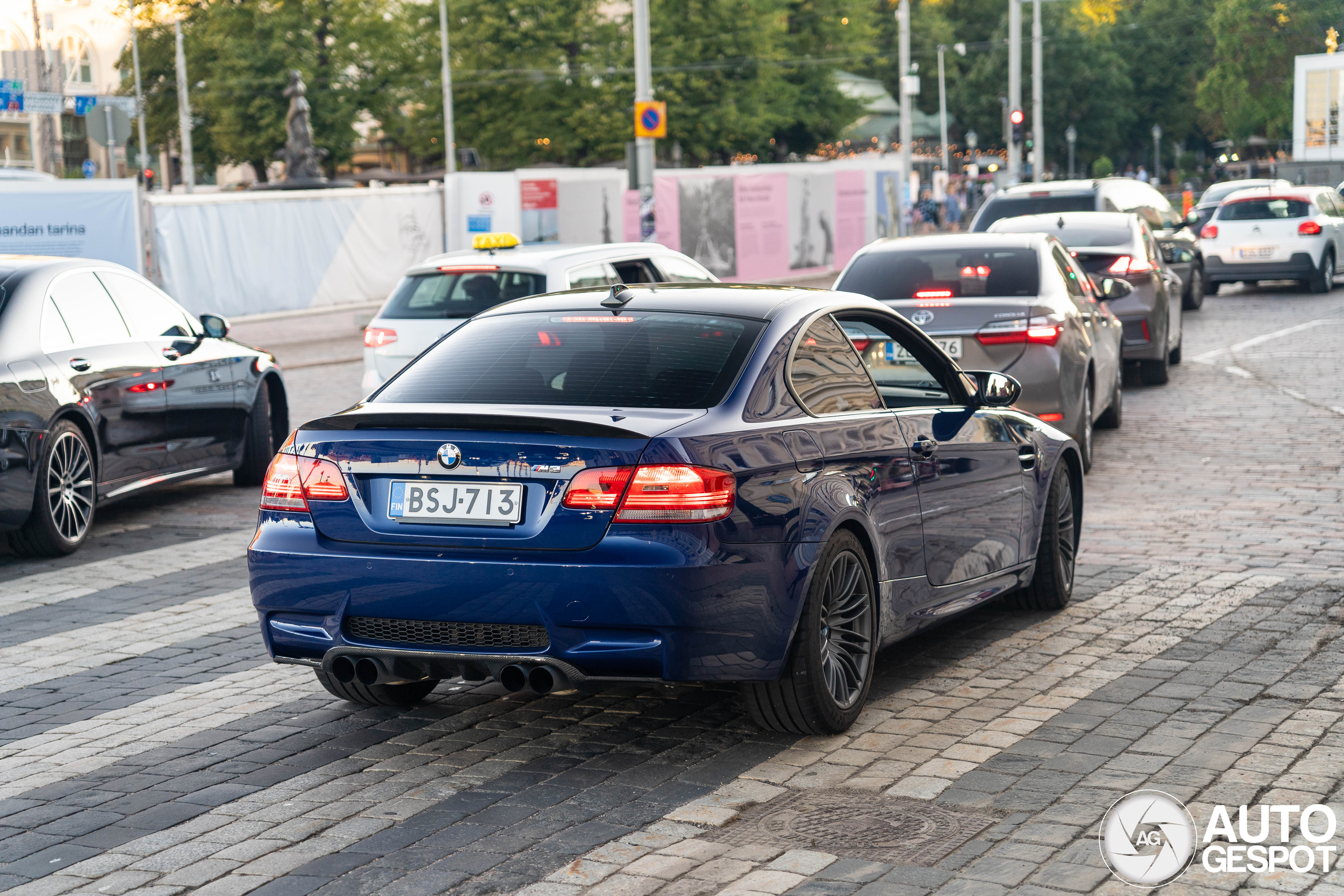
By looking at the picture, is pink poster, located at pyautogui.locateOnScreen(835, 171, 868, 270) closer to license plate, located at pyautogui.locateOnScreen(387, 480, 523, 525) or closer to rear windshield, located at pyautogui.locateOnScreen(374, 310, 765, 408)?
rear windshield, located at pyautogui.locateOnScreen(374, 310, 765, 408)

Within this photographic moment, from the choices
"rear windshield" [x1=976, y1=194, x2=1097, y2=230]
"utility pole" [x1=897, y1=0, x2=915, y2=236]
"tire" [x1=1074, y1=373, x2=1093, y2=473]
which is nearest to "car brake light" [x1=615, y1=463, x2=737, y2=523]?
"tire" [x1=1074, y1=373, x2=1093, y2=473]

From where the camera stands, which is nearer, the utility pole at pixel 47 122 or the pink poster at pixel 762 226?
the pink poster at pixel 762 226

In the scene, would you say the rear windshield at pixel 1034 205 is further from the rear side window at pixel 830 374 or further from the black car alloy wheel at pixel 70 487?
the rear side window at pixel 830 374

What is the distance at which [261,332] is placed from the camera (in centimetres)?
2697

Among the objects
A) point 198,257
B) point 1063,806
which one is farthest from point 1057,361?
point 198,257

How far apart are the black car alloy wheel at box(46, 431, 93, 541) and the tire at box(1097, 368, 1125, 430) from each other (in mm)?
7304

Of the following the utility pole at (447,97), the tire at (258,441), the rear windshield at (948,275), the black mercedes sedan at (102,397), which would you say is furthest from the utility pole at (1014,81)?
the black mercedes sedan at (102,397)

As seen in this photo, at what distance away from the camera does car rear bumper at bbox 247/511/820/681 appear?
16.2 ft

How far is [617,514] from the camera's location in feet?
16.3

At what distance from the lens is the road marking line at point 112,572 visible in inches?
331

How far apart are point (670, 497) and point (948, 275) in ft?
21.7

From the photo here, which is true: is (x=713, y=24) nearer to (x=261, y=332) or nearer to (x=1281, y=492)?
(x=261, y=332)

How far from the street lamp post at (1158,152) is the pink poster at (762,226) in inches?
2855

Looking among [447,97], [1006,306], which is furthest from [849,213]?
[447,97]
